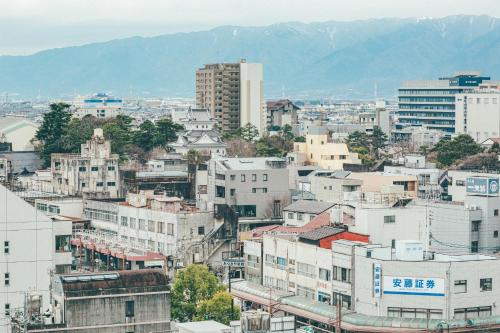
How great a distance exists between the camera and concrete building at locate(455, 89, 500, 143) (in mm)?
135000

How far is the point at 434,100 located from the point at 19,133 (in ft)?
219

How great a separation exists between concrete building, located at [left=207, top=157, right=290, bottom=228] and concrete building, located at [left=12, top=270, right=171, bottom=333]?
25170 mm

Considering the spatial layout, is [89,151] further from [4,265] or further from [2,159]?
[4,265]

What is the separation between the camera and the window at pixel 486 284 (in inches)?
1378

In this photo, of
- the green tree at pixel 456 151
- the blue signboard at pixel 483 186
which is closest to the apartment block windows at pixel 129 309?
the blue signboard at pixel 483 186

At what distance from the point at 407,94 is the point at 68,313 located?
13109 cm

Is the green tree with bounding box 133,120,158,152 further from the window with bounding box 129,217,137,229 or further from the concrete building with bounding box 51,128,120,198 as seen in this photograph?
the window with bounding box 129,217,137,229

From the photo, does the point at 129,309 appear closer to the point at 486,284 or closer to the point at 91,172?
the point at 486,284

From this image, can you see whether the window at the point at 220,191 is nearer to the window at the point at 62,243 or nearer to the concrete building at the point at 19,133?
the window at the point at 62,243

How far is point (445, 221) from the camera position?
155 ft

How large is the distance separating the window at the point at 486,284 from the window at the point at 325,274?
A: 5.11m

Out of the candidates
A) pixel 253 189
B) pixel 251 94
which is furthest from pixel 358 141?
pixel 253 189

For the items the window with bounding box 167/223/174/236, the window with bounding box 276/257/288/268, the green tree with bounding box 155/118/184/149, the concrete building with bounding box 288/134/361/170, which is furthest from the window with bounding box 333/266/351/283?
the green tree with bounding box 155/118/184/149

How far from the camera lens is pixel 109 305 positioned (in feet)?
98.9
